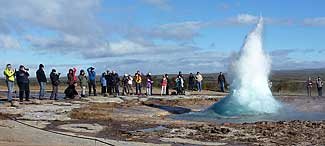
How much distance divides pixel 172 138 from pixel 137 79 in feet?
69.1

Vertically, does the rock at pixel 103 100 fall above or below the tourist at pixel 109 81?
below

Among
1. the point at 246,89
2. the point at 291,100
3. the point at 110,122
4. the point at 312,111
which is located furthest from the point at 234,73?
the point at 110,122

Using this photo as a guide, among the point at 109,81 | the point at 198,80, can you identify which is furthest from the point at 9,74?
the point at 198,80

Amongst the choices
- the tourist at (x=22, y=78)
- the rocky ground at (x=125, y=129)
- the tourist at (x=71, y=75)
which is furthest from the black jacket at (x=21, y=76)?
the tourist at (x=71, y=75)

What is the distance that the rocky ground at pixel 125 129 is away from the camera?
601 inches

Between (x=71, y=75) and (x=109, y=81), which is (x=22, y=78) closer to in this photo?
(x=71, y=75)

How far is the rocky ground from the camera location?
1527 cm

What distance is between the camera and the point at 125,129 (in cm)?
1859

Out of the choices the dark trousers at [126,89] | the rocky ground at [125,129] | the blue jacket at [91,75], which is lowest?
the rocky ground at [125,129]

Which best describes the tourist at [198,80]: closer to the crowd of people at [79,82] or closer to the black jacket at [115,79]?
the crowd of people at [79,82]

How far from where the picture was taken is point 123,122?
21.0 meters

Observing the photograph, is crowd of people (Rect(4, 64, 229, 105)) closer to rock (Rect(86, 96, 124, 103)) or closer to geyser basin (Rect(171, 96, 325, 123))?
rock (Rect(86, 96, 124, 103))

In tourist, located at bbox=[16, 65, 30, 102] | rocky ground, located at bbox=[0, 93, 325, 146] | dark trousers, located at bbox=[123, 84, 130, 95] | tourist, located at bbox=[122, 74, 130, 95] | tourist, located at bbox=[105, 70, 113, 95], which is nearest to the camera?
rocky ground, located at bbox=[0, 93, 325, 146]

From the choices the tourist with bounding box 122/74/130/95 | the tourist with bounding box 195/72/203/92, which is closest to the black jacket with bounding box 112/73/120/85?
the tourist with bounding box 122/74/130/95
